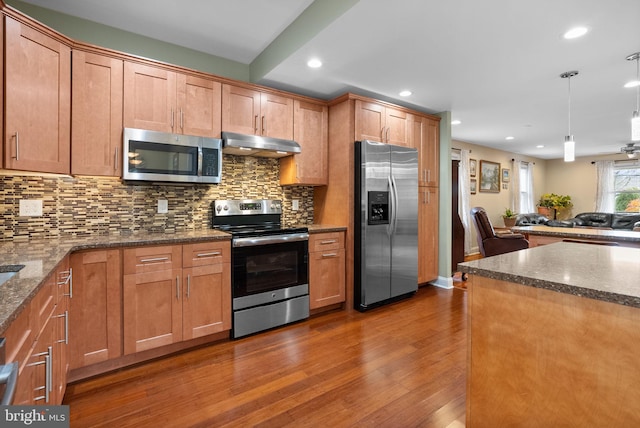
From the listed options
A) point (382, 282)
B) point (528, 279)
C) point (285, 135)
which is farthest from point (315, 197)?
point (528, 279)

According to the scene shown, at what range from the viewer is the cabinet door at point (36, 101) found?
1.77 metres

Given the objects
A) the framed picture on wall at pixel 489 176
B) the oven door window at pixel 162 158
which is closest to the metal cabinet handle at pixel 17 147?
the oven door window at pixel 162 158

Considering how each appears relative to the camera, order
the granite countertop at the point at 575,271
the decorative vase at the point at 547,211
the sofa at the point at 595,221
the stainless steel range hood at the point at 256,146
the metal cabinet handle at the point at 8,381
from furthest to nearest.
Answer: the decorative vase at the point at 547,211, the sofa at the point at 595,221, the stainless steel range hood at the point at 256,146, the granite countertop at the point at 575,271, the metal cabinet handle at the point at 8,381

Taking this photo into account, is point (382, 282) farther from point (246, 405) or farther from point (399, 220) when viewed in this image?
point (246, 405)

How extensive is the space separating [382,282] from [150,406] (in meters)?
2.33

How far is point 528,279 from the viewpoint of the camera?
47.1 inches

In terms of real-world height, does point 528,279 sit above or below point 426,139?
below

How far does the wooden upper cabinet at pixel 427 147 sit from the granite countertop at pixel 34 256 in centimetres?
260

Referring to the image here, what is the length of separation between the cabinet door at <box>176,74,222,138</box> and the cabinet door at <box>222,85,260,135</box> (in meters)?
0.06

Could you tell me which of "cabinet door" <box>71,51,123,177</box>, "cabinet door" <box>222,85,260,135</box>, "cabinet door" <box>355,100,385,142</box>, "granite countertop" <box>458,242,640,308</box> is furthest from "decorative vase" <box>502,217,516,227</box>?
"cabinet door" <box>71,51,123,177</box>

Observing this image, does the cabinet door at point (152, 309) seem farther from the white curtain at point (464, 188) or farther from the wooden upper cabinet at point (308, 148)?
the white curtain at point (464, 188)

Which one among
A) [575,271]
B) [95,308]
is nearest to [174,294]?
[95,308]

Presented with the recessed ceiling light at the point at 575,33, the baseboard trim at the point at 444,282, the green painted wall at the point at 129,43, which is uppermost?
the green painted wall at the point at 129,43

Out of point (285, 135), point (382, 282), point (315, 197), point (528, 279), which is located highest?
point (285, 135)
